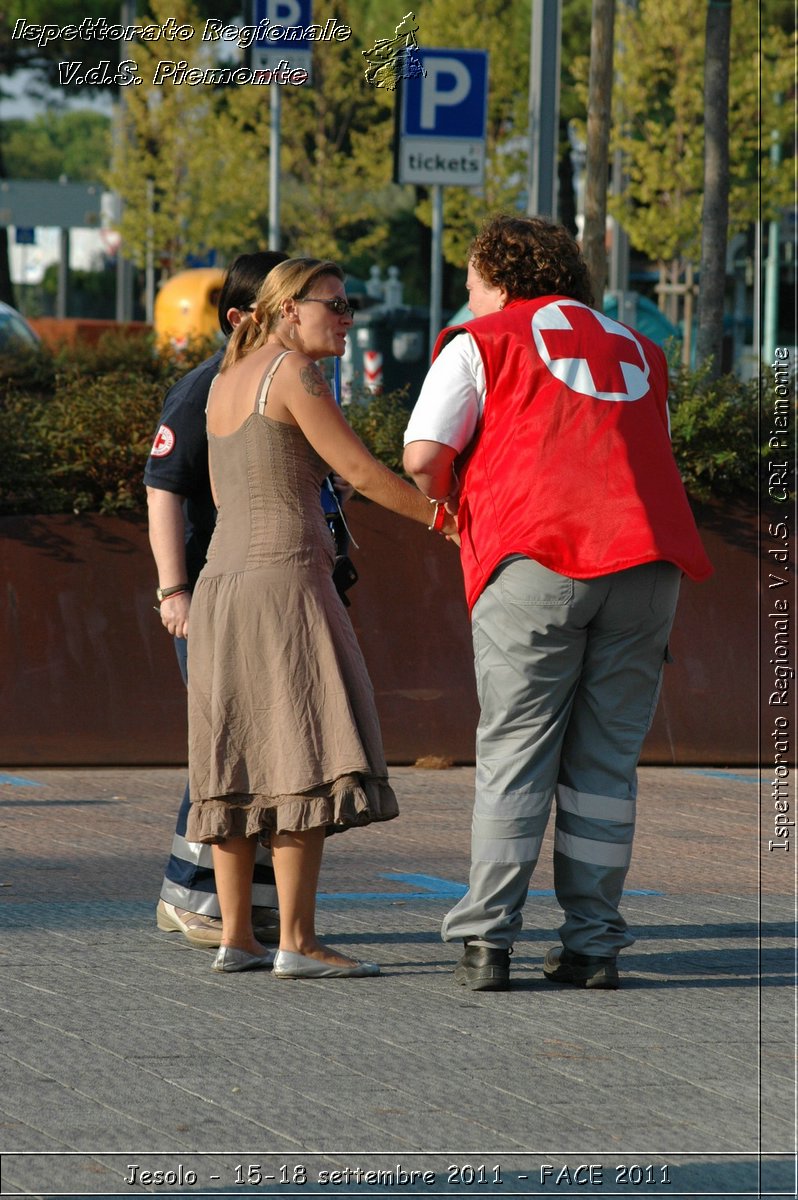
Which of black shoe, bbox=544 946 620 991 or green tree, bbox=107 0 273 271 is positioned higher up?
green tree, bbox=107 0 273 271

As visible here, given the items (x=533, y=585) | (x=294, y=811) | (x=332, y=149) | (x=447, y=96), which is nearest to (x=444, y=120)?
(x=447, y=96)

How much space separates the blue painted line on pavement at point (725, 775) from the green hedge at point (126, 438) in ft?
4.24

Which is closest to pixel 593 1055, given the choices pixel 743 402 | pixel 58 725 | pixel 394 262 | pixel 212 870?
pixel 212 870

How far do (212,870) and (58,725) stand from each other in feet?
9.80

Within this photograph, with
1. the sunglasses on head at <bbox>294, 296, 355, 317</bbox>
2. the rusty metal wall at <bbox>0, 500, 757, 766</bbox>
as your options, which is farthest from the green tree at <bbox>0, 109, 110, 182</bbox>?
the sunglasses on head at <bbox>294, 296, 355, 317</bbox>

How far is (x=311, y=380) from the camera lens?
4.62m

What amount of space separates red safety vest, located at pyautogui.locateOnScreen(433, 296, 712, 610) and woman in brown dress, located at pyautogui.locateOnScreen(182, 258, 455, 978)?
0.29 m

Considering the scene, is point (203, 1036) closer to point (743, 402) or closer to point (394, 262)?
point (743, 402)

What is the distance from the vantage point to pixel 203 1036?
4.16 meters

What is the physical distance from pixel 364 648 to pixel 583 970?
11.9 ft

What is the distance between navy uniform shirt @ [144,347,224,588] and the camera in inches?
201

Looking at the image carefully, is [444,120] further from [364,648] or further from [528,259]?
[528,259]

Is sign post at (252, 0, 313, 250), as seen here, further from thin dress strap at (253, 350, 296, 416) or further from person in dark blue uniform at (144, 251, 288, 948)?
thin dress strap at (253, 350, 296, 416)

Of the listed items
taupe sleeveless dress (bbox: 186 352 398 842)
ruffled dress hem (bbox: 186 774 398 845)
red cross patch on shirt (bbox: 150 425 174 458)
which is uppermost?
red cross patch on shirt (bbox: 150 425 174 458)
